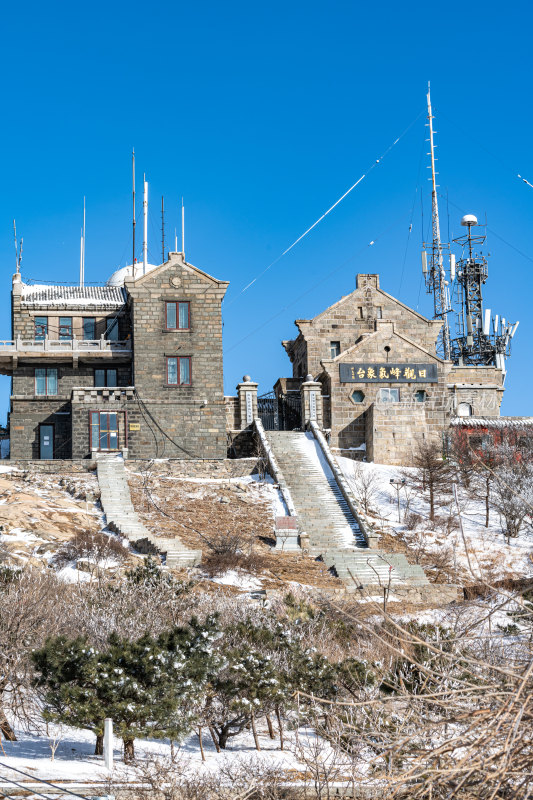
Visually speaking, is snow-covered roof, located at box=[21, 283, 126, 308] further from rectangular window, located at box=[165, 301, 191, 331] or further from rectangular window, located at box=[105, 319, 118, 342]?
rectangular window, located at box=[165, 301, 191, 331]

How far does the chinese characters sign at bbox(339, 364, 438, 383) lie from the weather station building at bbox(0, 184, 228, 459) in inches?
296

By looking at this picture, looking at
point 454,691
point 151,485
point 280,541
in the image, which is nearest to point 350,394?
point 151,485

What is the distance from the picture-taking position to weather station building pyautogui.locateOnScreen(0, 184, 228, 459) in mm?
42656

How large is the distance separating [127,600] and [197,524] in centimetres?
1415

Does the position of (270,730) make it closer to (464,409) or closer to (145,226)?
(464,409)

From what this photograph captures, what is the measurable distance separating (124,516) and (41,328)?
17.6 meters

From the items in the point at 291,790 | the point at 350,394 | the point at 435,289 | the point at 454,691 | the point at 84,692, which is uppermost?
the point at 435,289

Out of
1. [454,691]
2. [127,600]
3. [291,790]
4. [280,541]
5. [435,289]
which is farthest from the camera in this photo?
[435,289]

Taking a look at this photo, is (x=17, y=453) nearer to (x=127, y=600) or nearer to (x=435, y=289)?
(x=127, y=600)

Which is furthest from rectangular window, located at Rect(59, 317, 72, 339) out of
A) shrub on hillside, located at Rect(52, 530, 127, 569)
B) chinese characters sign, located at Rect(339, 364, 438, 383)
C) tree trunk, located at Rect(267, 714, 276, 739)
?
tree trunk, located at Rect(267, 714, 276, 739)

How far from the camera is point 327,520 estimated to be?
34.0 m

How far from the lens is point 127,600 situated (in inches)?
722

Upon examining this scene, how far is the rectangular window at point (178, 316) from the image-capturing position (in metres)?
44.2

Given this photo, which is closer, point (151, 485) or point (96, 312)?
point (151, 485)
